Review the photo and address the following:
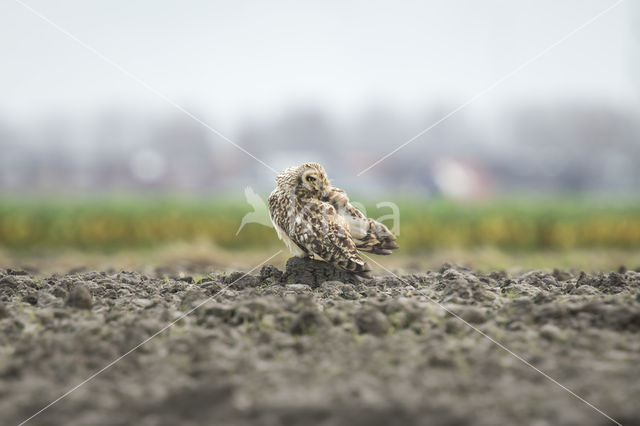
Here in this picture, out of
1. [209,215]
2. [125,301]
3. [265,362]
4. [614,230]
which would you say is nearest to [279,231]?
[125,301]

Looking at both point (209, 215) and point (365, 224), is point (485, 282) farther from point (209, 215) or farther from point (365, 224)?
point (209, 215)

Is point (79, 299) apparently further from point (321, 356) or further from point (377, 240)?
point (377, 240)

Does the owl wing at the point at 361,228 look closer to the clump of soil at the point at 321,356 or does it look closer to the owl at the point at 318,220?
the owl at the point at 318,220

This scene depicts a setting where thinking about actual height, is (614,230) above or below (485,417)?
above

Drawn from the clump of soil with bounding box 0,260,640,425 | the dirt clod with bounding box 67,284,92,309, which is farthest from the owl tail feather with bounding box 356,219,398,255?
the dirt clod with bounding box 67,284,92,309

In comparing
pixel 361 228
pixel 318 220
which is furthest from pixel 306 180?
pixel 361 228

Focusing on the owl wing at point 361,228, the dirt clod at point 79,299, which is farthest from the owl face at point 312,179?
the dirt clod at point 79,299
